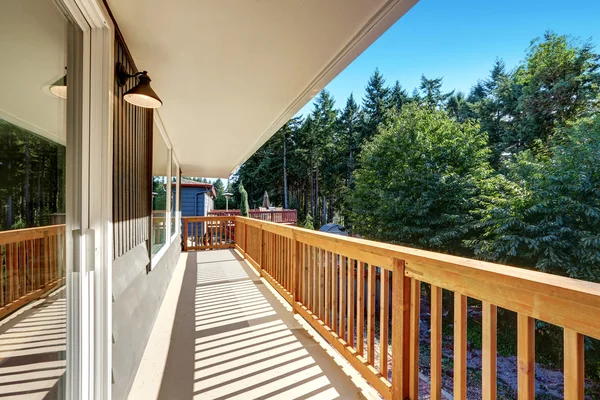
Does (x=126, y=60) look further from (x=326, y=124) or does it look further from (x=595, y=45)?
(x=326, y=124)

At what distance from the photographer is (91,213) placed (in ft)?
4.47

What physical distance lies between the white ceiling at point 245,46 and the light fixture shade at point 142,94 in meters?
0.30

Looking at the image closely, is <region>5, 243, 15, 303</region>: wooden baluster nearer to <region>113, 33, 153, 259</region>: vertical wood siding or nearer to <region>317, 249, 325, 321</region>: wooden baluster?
<region>113, 33, 153, 259</region>: vertical wood siding

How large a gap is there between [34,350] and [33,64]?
3.14 feet

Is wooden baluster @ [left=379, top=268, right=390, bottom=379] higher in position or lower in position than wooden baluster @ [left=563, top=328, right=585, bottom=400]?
lower

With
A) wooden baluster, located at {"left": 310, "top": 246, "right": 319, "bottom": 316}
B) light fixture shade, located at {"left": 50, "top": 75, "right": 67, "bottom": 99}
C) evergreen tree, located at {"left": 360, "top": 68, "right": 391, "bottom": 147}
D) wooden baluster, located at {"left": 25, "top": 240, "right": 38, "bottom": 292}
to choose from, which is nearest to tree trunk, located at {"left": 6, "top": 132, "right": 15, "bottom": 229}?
wooden baluster, located at {"left": 25, "top": 240, "right": 38, "bottom": 292}

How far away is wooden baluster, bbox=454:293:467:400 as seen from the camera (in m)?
1.24

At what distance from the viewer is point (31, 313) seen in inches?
36.2

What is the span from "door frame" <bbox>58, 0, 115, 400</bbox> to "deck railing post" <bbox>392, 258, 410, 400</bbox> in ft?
5.01

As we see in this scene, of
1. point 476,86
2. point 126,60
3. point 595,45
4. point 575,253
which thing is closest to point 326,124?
point 476,86

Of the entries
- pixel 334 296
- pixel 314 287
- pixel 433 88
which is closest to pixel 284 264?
pixel 314 287

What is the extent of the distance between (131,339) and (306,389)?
1.24m

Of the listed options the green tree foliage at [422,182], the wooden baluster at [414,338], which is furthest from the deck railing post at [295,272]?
the green tree foliage at [422,182]

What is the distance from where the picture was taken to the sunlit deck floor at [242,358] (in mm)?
1842
